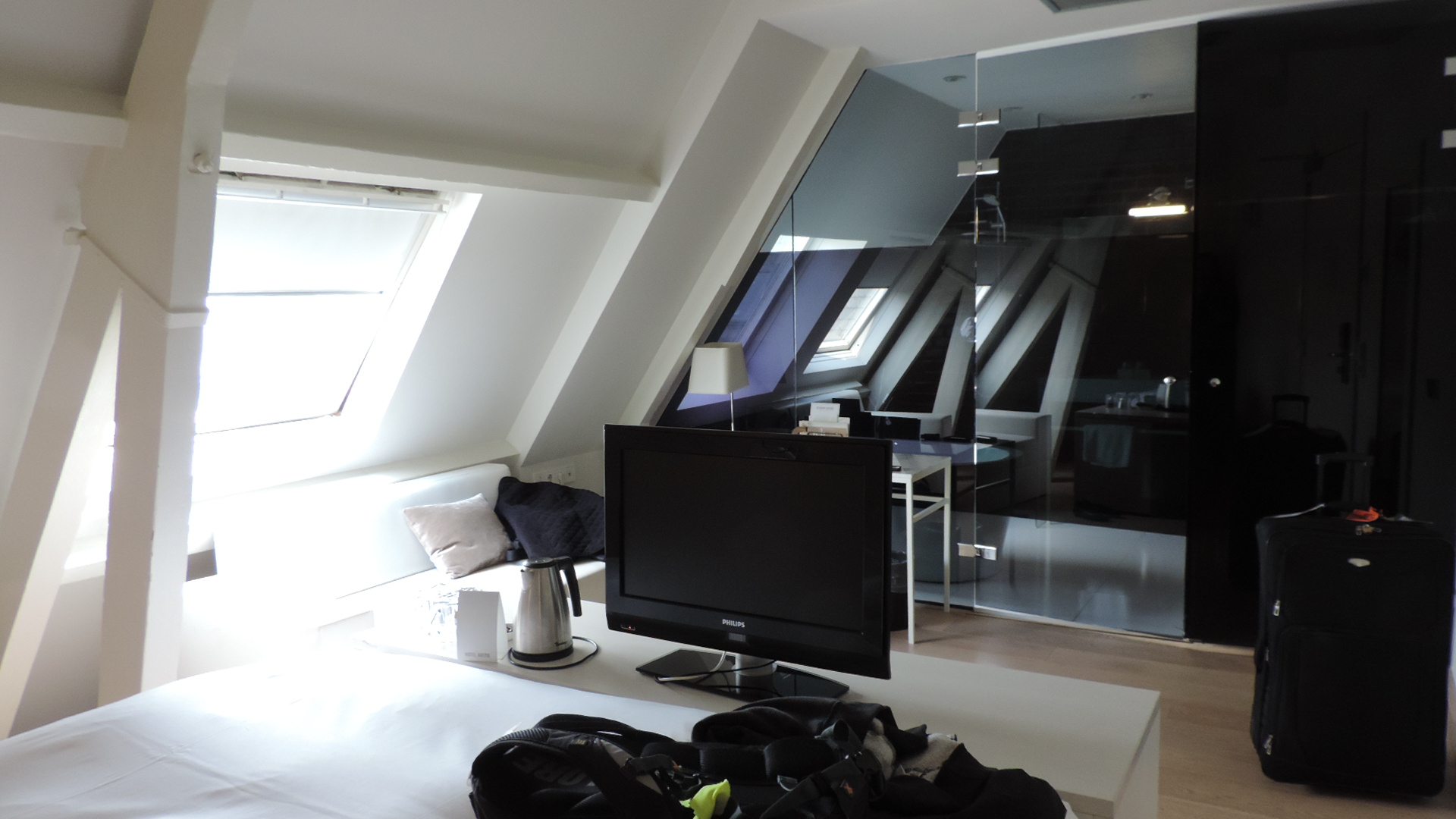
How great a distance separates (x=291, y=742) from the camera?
1.51 meters

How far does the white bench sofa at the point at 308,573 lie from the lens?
10.3ft

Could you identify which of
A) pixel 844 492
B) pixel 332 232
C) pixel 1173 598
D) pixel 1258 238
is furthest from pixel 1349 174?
pixel 332 232

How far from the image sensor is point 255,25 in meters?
2.28

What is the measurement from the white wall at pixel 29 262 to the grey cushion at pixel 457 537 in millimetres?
1311

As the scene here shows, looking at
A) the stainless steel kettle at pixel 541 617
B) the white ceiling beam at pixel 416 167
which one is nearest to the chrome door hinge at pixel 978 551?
the white ceiling beam at pixel 416 167

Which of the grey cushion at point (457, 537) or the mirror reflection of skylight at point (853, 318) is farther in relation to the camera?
the mirror reflection of skylight at point (853, 318)

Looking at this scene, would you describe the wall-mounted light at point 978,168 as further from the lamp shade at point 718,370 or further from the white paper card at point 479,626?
the white paper card at point 479,626

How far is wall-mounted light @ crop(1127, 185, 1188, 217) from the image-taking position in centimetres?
379

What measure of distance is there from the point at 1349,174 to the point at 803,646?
302 cm

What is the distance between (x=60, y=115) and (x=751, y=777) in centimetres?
198

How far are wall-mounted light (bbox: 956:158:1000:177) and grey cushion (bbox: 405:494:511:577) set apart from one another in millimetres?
2441

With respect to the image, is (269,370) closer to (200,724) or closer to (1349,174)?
(200,724)

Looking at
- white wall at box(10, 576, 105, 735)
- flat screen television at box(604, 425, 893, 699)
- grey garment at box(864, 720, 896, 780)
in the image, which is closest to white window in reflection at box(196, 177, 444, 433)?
white wall at box(10, 576, 105, 735)

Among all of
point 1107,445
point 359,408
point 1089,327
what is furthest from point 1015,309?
point 359,408
